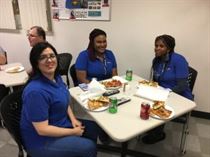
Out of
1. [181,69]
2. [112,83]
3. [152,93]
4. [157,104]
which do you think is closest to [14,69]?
[112,83]

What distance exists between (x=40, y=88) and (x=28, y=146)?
44cm

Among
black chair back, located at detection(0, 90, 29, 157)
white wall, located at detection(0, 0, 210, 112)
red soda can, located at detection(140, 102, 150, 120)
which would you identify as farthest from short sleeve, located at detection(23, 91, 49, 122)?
white wall, located at detection(0, 0, 210, 112)

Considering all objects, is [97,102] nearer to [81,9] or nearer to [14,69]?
[14,69]

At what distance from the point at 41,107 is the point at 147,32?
72.4 inches

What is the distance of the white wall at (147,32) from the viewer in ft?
8.09

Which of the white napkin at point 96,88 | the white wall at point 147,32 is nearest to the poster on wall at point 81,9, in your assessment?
the white wall at point 147,32

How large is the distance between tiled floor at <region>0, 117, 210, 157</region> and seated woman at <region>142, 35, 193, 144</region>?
0.33 feet

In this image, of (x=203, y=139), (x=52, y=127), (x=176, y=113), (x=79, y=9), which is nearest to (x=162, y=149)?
(x=203, y=139)

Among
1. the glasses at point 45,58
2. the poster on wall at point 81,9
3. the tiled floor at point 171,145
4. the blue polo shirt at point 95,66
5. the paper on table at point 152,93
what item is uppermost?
the poster on wall at point 81,9

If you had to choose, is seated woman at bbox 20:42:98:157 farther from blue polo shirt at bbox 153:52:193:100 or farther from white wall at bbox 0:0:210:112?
white wall at bbox 0:0:210:112

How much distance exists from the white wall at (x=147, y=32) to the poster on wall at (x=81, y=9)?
0.07 metres

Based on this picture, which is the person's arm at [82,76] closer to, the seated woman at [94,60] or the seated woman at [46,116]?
the seated woman at [94,60]

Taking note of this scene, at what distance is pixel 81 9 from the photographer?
277cm

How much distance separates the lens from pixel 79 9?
2779mm
